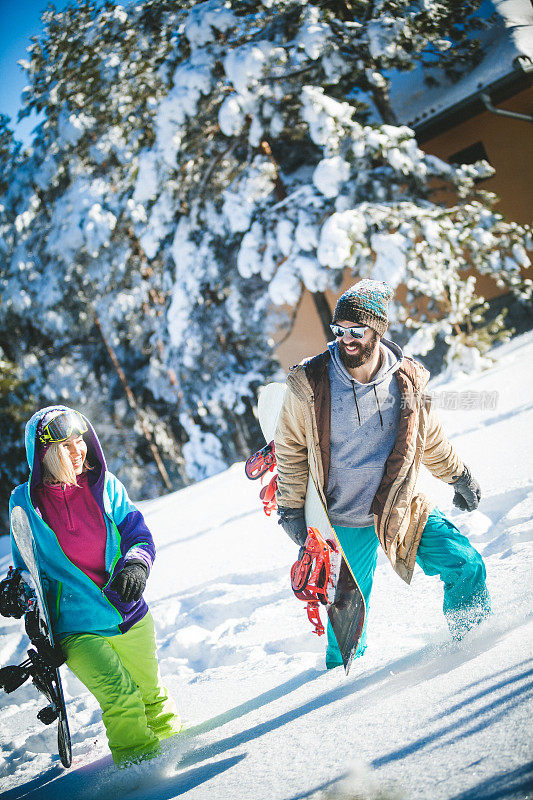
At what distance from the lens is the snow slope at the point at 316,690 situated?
181cm

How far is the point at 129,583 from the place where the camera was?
93.8 inches

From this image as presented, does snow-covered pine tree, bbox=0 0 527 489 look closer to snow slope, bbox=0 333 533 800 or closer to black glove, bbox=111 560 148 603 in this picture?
snow slope, bbox=0 333 533 800

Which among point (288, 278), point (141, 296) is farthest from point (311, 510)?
point (141, 296)

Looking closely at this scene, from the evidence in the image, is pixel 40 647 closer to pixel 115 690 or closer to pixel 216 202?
pixel 115 690

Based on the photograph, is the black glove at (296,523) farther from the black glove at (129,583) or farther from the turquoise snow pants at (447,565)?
the black glove at (129,583)

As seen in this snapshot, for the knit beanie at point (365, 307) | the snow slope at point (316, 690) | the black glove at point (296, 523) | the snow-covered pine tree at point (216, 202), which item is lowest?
the snow slope at point (316, 690)

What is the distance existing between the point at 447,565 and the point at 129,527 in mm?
1469

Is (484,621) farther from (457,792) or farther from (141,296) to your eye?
(141,296)

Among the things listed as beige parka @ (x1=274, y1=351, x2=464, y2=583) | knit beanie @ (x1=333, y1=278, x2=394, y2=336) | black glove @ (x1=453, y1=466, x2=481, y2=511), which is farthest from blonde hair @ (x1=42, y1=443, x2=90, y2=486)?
black glove @ (x1=453, y1=466, x2=481, y2=511)

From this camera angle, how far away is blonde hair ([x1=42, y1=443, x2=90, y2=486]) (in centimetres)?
256

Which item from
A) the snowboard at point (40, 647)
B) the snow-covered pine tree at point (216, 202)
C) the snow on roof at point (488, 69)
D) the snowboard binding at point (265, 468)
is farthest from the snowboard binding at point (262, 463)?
the snow on roof at point (488, 69)

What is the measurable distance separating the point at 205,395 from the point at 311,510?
914 centimetres

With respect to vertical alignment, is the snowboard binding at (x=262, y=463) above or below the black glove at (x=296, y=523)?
above

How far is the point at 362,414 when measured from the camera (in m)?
2.41
